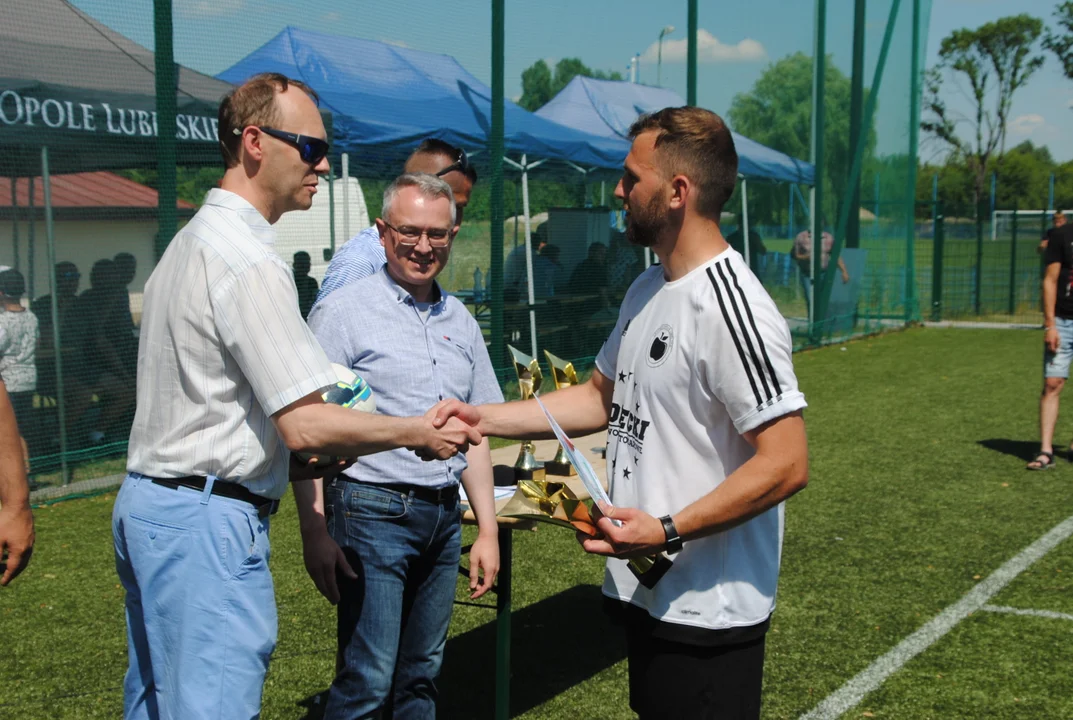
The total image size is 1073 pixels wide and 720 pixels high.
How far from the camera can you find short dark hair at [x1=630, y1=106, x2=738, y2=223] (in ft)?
7.57

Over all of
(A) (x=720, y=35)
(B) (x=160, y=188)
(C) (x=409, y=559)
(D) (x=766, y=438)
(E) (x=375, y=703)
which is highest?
(A) (x=720, y=35)

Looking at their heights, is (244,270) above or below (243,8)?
below

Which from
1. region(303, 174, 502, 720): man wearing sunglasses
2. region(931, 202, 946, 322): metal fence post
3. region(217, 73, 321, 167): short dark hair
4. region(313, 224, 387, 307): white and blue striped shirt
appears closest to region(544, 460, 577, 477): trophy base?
region(303, 174, 502, 720): man wearing sunglasses

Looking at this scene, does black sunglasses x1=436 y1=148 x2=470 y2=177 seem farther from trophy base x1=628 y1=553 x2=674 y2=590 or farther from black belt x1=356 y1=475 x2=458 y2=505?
trophy base x1=628 y1=553 x2=674 y2=590

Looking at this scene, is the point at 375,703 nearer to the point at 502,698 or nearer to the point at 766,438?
the point at 502,698

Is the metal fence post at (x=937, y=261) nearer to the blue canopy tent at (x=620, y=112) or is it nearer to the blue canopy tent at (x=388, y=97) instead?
the blue canopy tent at (x=620, y=112)

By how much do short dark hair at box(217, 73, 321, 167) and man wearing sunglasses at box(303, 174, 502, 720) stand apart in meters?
0.74

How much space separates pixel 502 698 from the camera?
3.83m

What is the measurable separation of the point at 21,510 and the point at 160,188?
5217 millimetres

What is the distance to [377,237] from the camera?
12.2 feet

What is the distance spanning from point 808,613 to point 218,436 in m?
3.72

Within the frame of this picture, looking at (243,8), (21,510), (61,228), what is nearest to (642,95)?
(243,8)

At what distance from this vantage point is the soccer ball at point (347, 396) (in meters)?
2.61

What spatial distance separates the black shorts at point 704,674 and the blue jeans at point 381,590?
0.93 metres
